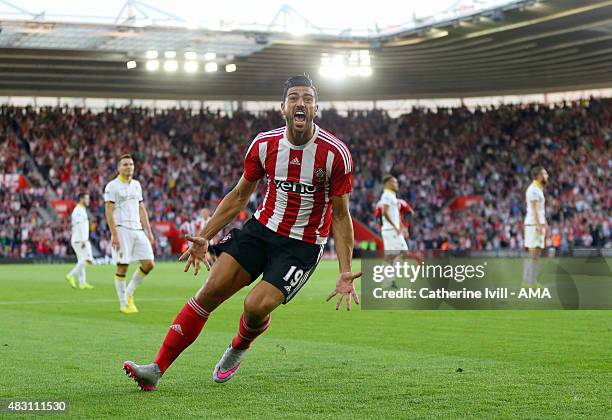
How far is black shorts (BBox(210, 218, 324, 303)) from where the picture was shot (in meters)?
7.05

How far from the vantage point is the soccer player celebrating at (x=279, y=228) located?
6.96 meters

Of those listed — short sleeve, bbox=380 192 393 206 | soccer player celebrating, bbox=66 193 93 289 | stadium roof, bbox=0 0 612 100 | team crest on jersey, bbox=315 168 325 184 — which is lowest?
soccer player celebrating, bbox=66 193 93 289

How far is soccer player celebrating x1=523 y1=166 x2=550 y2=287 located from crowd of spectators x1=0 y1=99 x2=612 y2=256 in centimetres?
2169

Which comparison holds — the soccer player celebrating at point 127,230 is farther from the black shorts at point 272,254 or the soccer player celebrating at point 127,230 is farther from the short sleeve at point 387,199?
the black shorts at point 272,254

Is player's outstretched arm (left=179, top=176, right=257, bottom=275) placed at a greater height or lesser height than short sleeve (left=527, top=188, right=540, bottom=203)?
greater

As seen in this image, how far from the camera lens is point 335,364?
→ 8555 millimetres

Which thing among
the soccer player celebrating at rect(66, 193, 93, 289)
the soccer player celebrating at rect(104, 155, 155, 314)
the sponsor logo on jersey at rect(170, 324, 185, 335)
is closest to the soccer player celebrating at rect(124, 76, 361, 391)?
the sponsor logo on jersey at rect(170, 324, 185, 335)

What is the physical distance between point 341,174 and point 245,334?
5.00ft

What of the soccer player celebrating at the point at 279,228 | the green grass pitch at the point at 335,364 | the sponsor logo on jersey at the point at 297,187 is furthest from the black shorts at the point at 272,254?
the green grass pitch at the point at 335,364

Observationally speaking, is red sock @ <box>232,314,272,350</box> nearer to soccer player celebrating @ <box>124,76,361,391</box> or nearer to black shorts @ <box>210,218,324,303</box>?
soccer player celebrating @ <box>124,76,361,391</box>

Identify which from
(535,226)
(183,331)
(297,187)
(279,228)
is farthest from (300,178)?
(535,226)

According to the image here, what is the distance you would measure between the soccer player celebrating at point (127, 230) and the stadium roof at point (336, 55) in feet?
66.7

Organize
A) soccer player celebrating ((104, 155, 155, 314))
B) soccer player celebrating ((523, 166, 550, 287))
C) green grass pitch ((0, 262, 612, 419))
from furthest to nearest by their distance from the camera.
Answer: soccer player celebrating ((523, 166, 550, 287)) < soccer player celebrating ((104, 155, 155, 314)) < green grass pitch ((0, 262, 612, 419))

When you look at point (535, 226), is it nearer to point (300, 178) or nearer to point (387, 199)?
point (387, 199)
